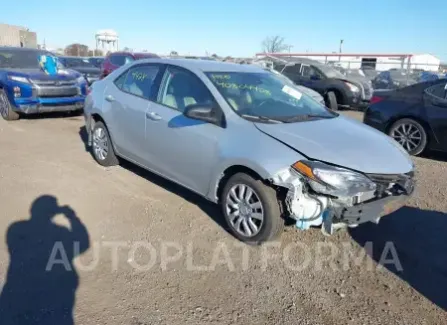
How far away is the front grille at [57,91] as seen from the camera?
27.2 feet

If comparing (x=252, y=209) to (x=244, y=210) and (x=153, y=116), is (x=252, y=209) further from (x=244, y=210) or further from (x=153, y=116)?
(x=153, y=116)

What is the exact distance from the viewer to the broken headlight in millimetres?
3035

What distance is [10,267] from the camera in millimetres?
3016

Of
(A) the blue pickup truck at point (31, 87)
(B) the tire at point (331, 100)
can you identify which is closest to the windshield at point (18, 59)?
(A) the blue pickup truck at point (31, 87)

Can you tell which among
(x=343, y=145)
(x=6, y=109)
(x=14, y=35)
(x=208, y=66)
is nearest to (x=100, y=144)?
(x=208, y=66)

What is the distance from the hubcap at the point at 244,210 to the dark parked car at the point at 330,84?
9.15 m

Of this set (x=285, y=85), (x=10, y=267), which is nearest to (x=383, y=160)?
(x=285, y=85)

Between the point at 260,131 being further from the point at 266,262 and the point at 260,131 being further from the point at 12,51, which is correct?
the point at 12,51

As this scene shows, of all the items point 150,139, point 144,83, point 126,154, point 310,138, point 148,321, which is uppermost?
point 144,83

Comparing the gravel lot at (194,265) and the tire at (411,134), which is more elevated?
the tire at (411,134)

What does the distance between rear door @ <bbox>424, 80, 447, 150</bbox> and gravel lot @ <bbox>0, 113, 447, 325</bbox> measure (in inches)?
70.9

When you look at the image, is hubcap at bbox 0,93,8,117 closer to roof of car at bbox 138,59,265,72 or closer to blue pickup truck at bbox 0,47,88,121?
blue pickup truck at bbox 0,47,88,121

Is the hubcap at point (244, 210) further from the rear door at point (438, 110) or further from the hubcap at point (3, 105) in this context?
the hubcap at point (3, 105)

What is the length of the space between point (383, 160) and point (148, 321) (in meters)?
2.29
